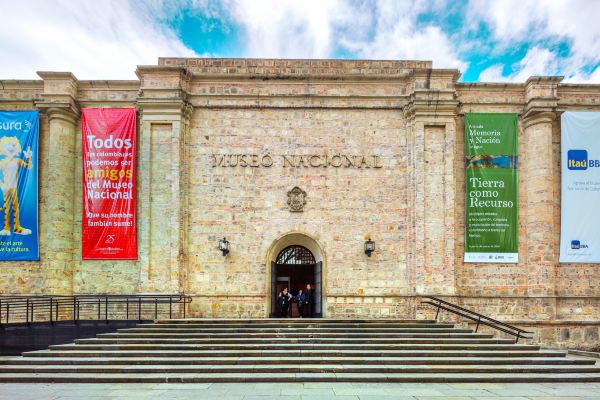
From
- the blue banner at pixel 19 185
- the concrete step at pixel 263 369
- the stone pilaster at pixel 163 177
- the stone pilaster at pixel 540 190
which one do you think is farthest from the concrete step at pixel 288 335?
the blue banner at pixel 19 185

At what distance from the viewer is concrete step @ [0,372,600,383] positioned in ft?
31.8

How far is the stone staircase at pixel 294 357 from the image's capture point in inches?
391

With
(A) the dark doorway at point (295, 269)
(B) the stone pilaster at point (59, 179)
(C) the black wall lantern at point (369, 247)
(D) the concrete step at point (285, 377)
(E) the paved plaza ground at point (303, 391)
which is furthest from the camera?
(A) the dark doorway at point (295, 269)

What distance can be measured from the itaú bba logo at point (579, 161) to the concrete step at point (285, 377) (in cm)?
820

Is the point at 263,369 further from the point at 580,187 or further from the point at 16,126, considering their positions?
the point at 580,187

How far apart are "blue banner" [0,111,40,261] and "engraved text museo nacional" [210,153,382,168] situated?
6.18m

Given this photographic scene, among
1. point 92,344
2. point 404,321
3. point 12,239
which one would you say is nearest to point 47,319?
point 12,239

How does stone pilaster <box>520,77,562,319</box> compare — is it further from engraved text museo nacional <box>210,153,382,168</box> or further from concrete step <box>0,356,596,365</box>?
engraved text museo nacional <box>210,153,382,168</box>

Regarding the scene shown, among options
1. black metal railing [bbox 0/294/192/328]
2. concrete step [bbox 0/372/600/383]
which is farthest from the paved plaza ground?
black metal railing [bbox 0/294/192/328]

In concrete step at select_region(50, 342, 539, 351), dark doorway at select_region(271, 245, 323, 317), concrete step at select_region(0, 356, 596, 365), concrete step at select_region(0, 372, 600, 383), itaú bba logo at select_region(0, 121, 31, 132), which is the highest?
itaú bba logo at select_region(0, 121, 31, 132)

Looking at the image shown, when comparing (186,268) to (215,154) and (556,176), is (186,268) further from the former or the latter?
(556,176)

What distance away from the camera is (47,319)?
15.0 meters

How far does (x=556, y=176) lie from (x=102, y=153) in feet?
51.8

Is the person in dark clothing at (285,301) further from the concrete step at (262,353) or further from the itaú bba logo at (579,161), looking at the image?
the itaú bba logo at (579,161)
